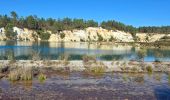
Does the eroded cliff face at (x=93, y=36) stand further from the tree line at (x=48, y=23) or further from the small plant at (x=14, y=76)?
the small plant at (x=14, y=76)

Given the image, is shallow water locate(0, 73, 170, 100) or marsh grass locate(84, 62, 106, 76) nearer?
shallow water locate(0, 73, 170, 100)

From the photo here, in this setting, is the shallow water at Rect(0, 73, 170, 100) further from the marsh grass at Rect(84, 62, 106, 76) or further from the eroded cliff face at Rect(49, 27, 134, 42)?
the eroded cliff face at Rect(49, 27, 134, 42)

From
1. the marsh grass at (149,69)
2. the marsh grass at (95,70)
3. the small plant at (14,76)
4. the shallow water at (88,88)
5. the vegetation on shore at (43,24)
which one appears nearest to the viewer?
the shallow water at (88,88)

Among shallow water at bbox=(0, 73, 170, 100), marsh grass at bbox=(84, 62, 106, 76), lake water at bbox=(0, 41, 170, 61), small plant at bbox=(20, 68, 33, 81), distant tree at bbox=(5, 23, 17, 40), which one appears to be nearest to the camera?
shallow water at bbox=(0, 73, 170, 100)

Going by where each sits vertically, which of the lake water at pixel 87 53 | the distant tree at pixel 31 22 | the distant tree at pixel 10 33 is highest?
the distant tree at pixel 31 22

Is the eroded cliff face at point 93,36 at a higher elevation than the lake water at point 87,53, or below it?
higher

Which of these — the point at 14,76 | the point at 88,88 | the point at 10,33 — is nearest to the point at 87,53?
the point at 14,76

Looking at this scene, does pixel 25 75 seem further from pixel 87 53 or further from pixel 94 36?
pixel 94 36

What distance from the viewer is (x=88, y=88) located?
19.2 metres

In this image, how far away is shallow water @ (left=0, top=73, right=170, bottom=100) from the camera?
1678 cm

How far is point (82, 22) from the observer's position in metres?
189

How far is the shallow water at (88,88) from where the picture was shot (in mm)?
16780

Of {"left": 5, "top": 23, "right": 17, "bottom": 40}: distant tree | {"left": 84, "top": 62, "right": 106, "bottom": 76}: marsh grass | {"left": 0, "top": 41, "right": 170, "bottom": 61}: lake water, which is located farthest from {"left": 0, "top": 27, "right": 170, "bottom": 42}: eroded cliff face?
{"left": 84, "top": 62, "right": 106, "bottom": 76}: marsh grass

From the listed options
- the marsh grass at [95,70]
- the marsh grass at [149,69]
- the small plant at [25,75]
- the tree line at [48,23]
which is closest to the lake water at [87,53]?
the marsh grass at [149,69]
